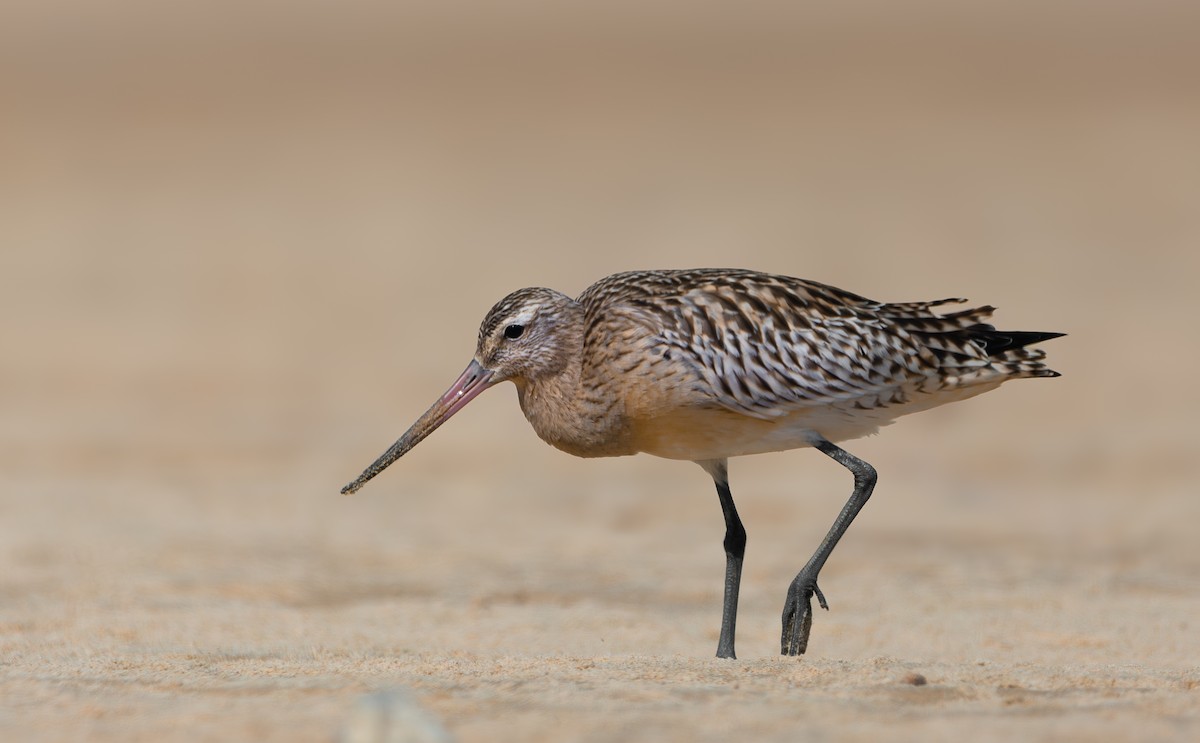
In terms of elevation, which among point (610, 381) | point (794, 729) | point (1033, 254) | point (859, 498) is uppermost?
point (1033, 254)

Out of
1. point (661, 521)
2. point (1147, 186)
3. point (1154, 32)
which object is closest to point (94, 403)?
point (661, 521)

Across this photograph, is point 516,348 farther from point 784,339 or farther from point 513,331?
point 784,339

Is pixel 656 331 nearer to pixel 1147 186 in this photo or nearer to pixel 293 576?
pixel 293 576

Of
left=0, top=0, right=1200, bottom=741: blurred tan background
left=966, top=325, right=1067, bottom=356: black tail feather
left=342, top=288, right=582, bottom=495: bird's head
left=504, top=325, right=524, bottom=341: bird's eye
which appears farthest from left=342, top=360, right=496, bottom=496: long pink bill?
left=966, top=325, right=1067, bottom=356: black tail feather

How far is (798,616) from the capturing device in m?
7.31

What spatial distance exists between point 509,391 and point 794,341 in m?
8.96

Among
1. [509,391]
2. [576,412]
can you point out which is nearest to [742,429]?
[576,412]

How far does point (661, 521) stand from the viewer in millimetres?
12406

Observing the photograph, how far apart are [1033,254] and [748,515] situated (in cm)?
783

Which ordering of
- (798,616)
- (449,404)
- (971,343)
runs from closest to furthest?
(798,616) < (971,343) < (449,404)

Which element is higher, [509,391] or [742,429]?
[509,391]

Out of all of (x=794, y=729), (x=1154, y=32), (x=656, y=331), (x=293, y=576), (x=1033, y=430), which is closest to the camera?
(x=794, y=729)

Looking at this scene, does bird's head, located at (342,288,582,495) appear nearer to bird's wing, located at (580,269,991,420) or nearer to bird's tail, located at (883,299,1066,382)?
bird's wing, located at (580,269,991,420)

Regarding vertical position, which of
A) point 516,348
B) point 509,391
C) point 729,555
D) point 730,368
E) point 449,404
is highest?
point 509,391
